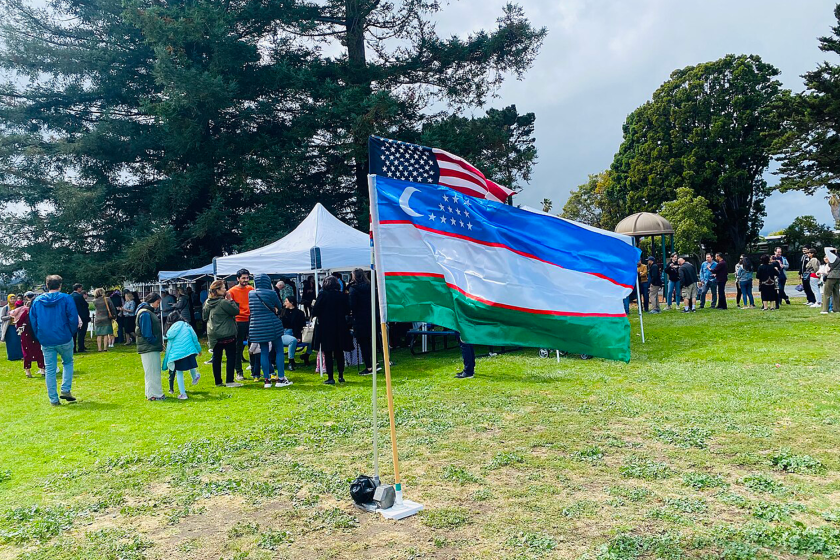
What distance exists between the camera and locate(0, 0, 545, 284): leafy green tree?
73.7 feet

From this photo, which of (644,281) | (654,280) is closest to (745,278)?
(654,280)

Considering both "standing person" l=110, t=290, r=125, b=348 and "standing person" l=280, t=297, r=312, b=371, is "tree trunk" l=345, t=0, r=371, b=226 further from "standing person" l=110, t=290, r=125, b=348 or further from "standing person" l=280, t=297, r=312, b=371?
→ "standing person" l=280, t=297, r=312, b=371

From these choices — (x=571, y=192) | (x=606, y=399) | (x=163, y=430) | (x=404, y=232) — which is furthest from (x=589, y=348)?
(x=571, y=192)

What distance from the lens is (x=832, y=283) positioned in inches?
686

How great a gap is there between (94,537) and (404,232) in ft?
11.0

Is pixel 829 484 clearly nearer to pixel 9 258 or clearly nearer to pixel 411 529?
pixel 411 529

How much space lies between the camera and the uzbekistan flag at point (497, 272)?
15.9 feet

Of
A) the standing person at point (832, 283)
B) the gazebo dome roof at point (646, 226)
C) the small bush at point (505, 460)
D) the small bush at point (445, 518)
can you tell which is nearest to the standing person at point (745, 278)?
the standing person at point (832, 283)

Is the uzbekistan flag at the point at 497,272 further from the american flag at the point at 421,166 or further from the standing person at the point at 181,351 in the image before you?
the standing person at the point at 181,351

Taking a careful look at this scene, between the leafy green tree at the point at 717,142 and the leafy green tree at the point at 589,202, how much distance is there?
9.66 meters

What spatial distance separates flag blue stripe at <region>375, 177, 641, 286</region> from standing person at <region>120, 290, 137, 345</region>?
18.2 meters

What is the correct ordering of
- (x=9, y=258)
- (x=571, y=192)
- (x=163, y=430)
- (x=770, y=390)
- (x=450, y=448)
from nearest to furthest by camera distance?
1. (x=450, y=448)
2. (x=163, y=430)
3. (x=770, y=390)
4. (x=9, y=258)
5. (x=571, y=192)

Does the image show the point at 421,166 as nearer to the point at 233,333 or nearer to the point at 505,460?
the point at 505,460

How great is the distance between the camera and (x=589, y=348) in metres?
4.81
